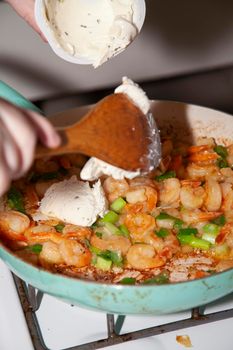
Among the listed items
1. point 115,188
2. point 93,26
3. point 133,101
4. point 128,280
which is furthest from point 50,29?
point 128,280

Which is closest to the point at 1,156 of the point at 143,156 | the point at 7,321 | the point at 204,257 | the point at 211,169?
the point at 143,156

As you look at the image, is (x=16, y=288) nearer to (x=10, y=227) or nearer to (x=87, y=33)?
(x=10, y=227)

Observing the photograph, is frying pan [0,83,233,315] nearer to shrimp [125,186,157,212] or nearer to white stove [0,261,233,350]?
white stove [0,261,233,350]

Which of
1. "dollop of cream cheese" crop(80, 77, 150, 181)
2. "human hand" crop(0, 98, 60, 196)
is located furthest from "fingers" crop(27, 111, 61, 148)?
"dollop of cream cheese" crop(80, 77, 150, 181)

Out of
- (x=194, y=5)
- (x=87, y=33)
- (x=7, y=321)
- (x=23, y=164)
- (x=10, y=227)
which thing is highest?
(x=194, y=5)

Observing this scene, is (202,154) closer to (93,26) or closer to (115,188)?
(115,188)

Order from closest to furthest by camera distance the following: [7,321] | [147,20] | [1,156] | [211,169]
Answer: [1,156] < [7,321] < [211,169] < [147,20]
